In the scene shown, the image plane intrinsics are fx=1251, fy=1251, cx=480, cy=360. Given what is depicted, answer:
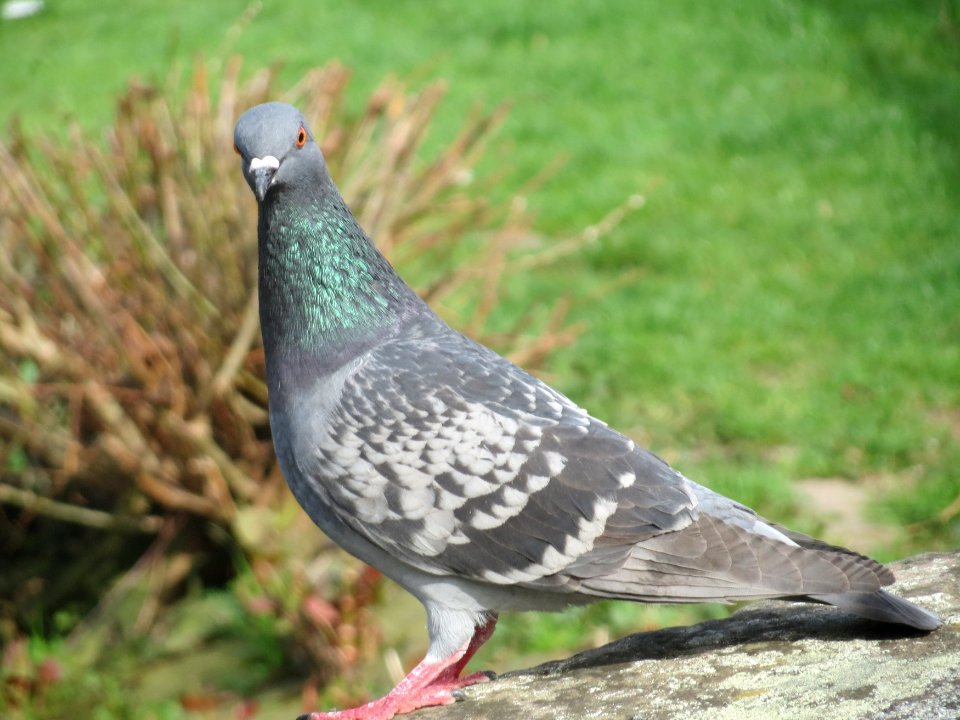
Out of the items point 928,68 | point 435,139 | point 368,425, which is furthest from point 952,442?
point 435,139

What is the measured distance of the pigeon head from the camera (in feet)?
8.29

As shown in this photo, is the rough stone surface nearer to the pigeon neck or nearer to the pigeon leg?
the pigeon leg

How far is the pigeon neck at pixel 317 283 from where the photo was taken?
264 centimetres

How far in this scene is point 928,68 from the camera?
7.45 metres

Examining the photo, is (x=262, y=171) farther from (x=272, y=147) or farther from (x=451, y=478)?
(x=451, y=478)

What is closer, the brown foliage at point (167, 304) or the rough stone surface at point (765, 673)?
A: the rough stone surface at point (765, 673)

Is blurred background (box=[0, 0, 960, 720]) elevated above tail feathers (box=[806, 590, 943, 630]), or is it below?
above

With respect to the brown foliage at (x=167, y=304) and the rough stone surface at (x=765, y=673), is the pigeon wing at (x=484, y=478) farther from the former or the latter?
the brown foliage at (x=167, y=304)

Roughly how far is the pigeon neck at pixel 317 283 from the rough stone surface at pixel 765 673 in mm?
790

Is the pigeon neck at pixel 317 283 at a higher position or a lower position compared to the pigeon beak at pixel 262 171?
lower

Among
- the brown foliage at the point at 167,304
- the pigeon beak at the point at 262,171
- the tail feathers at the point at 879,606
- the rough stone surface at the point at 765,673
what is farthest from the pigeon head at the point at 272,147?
the brown foliage at the point at 167,304

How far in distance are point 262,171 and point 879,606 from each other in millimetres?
1442

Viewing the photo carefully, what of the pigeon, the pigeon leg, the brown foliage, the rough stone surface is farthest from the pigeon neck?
the brown foliage

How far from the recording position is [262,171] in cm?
252
